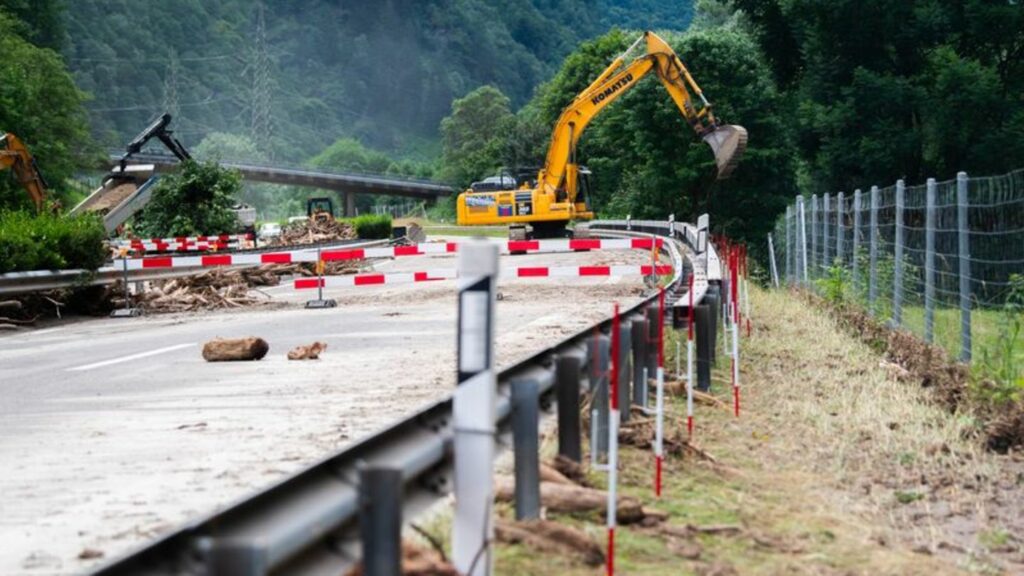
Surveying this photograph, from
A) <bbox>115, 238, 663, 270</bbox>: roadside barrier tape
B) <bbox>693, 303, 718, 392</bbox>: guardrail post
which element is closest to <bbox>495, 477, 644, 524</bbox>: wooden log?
<bbox>693, 303, 718, 392</bbox>: guardrail post

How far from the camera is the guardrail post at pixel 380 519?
3586mm

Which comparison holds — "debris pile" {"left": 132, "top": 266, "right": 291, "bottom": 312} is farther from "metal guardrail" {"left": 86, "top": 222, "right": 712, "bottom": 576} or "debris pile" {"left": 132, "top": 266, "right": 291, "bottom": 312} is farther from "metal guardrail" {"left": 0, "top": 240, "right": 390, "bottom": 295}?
"metal guardrail" {"left": 86, "top": 222, "right": 712, "bottom": 576}

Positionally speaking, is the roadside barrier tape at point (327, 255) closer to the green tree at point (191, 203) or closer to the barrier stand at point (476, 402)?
the green tree at point (191, 203)

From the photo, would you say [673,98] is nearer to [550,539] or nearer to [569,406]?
[569,406]

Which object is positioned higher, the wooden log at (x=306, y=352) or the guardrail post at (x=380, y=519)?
the guardrail post at (x=380, y=519)

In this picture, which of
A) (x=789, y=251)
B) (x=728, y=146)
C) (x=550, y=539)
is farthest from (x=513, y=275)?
(x=550, y=539)

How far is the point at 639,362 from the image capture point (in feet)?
28.9

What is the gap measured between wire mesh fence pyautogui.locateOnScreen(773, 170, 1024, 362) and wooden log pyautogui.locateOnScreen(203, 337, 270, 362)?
6.31 m

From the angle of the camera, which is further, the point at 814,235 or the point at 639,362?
the point at 814,235

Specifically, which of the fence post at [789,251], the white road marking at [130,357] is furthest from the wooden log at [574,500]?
the fence post at [789,251]

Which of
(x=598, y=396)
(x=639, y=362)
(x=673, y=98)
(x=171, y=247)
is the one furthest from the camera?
(x=673, y=98)

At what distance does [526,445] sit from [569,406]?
899mm

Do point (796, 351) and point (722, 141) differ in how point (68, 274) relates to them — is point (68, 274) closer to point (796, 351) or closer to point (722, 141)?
point (796, 351)

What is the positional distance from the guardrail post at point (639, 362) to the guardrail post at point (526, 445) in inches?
97.8
